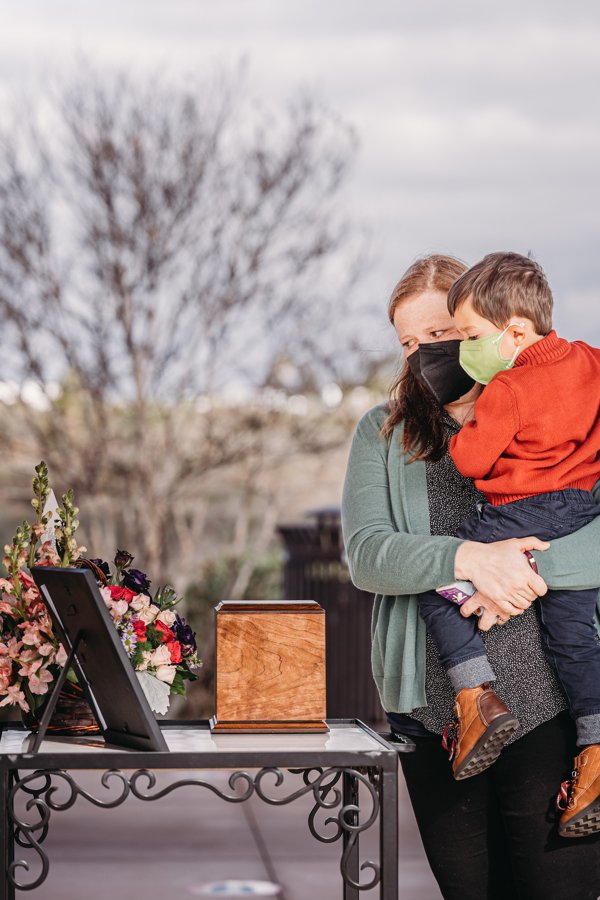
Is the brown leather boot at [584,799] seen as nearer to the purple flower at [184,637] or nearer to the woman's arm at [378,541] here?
the woman's arm at [378,541]

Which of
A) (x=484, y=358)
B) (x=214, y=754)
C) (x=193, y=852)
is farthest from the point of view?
(x=193, y=852)

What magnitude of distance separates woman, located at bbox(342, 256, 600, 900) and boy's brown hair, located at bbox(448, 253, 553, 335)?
146 millimetres

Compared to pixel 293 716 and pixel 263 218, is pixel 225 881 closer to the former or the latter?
pixel 293 716

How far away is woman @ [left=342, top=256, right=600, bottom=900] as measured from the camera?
243 centimetres

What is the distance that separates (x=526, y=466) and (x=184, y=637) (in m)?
0.85

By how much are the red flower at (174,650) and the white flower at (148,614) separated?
2.5 inches

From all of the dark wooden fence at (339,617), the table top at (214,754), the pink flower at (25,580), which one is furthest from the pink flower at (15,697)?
the dark wooden fence at (339,617)

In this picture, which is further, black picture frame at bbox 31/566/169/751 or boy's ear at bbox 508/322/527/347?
boy's ear at bbox 508/322/527/347

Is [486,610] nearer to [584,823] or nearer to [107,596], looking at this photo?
[584,823]

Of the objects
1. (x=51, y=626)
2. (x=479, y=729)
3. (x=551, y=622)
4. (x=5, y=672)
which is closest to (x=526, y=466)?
(x=551, y=622)

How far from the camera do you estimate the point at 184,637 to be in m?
2.72

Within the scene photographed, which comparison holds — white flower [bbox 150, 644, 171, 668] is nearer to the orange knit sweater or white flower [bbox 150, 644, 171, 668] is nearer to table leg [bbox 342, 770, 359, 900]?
table leg [bbox 342, 770, 359, 900]

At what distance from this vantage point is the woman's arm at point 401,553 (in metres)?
2.38

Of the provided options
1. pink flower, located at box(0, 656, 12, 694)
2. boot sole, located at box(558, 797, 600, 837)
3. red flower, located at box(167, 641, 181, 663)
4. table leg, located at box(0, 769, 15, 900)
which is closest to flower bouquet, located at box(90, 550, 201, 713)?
red flower, located at box(167, 641, 181, 663)
